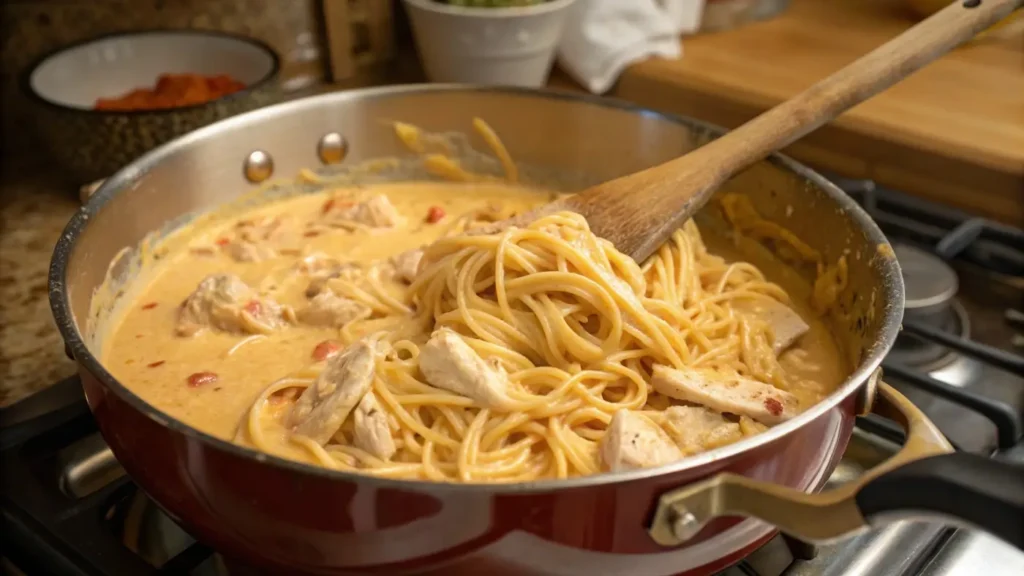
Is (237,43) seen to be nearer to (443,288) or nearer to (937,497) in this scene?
(443,288)

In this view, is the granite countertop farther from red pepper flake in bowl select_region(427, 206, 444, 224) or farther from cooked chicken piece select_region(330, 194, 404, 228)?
red pepper flake in bowl select_region(427, 206, 444, 224)

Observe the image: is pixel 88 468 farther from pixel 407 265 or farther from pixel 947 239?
pixel 947 239

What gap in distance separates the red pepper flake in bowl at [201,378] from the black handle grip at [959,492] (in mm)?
963

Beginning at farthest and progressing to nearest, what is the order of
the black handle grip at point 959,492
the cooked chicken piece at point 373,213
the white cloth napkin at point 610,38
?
the white cloth napkin at point 610,38 < the cooked chicken piece at point 373,213 < the black handle grip at point 959,492

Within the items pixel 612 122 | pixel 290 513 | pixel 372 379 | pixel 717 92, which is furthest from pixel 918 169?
pixel 290 513

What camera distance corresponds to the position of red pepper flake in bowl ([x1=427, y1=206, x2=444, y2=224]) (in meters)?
1.87

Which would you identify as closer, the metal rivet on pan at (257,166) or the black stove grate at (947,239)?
the black stove grate at (947,239)

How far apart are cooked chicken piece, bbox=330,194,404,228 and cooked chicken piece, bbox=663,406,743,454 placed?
810 millimetres

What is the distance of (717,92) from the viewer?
217 centimetres

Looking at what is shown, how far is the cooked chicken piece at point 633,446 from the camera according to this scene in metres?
1.07

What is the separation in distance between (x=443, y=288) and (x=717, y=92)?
1.03m

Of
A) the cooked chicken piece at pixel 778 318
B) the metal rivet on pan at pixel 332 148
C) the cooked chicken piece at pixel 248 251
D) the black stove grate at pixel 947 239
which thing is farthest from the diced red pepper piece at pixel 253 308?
the black stove grate at pixel 947 239

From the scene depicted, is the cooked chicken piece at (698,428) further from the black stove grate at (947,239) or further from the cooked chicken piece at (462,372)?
the black stove grate at (947,239)

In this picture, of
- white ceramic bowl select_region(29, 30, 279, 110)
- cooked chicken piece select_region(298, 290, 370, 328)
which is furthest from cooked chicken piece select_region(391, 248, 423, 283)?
white ceramic bowl select_region(29, 30, 279, 110)
